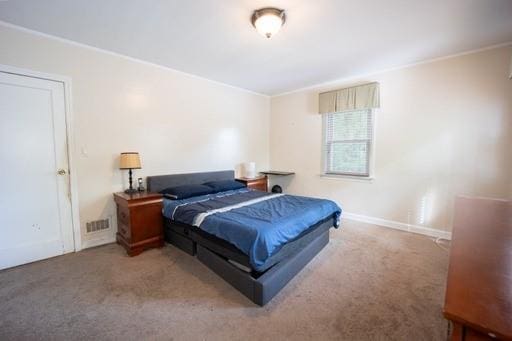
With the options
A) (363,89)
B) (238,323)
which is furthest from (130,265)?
(363,89)

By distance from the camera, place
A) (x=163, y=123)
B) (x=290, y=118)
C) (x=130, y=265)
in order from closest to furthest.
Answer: (x=130, y=265), (x=163, y=123), (x=290, y=118)

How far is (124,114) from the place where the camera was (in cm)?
321

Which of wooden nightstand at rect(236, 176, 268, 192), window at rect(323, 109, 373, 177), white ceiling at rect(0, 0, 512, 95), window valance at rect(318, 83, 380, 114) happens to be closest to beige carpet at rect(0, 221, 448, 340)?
window at rect(323, 109, 373, 177)

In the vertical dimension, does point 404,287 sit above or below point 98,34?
below

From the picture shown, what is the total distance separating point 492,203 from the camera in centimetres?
207

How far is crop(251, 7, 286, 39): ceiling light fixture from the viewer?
2.10 meters

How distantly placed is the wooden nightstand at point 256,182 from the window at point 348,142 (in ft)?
4.41

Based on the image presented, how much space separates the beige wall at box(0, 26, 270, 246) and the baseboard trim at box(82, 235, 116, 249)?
63mm

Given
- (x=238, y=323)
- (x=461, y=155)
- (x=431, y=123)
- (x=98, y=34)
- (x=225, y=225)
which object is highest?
(x=98, y=34)

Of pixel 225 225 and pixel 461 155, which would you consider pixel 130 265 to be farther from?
pixel 461 155

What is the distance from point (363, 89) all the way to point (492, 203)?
98.2 inches

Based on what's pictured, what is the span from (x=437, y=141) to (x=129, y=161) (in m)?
4.42

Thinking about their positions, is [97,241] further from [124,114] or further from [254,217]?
[254,217]

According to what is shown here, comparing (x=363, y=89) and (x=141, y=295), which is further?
(x=363, y=89)
